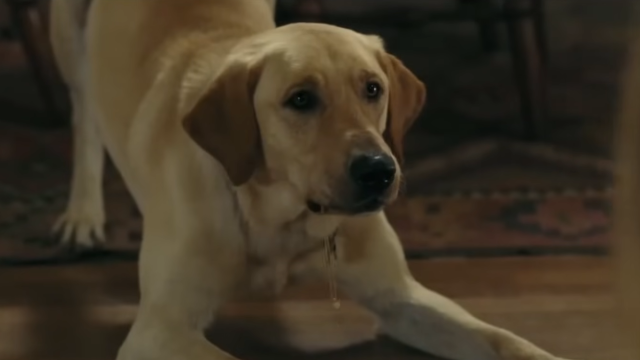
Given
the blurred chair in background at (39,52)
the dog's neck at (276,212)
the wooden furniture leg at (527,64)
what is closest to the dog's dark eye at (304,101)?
the dog's neck at (276,212)

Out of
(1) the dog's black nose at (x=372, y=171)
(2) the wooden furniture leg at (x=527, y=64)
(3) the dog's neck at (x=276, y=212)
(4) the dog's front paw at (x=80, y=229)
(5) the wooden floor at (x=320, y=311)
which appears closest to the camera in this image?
(1) the dog's black nose at (x=372, y=171)

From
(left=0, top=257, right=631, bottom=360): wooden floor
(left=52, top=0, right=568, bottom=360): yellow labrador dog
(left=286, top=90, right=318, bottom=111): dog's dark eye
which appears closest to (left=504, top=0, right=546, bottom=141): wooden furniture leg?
(left=0, top=257, right=631, bottom=360): wooden floor

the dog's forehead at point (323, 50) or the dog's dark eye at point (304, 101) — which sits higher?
the dog's forehead at point (323, 50)

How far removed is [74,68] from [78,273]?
16.4 inches

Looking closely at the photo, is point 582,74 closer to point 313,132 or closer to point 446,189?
point 446,189

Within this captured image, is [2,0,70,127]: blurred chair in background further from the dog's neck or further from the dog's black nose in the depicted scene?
the dog's black nose

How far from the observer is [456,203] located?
2217mm

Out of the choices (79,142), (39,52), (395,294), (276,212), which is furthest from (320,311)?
(39,52)

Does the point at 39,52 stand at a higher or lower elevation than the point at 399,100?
lower

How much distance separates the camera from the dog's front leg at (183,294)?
1.48m

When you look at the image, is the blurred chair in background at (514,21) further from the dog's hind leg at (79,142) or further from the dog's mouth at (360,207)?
the dog's mouth at (360,207)

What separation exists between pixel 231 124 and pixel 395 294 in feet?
1.32

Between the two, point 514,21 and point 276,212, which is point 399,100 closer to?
point 276,212

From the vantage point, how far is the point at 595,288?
1.90 meters
